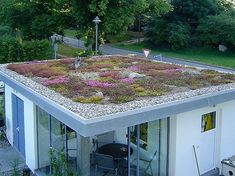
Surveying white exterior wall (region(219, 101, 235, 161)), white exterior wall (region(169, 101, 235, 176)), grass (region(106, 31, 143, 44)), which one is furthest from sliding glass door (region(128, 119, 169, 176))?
grass (region(106, 31, 143, 44))

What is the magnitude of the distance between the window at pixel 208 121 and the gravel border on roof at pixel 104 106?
795mm

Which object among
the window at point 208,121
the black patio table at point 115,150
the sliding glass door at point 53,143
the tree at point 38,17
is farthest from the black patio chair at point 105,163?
the tree at point 38,17

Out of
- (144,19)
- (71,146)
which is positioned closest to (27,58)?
(71,146)

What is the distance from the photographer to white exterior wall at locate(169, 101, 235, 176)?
10102mm

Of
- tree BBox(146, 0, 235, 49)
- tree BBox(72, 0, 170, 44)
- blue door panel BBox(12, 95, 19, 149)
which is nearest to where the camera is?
blue door panel BBox(12, 95, 19, 149)

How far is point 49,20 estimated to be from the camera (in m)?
32.2

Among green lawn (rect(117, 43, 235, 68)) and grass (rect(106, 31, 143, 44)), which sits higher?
grass (rect(106, 31, 143, 44))

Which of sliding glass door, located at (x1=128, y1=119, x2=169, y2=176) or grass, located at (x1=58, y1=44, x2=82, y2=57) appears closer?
sliding glass door, located at (x1=128, y1=119, x2=169, y2=176)

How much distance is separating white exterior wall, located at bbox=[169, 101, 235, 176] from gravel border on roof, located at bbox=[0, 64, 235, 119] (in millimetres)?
546

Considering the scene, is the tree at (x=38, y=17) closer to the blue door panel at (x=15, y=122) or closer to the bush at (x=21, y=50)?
the bush at (x=21, y=50)

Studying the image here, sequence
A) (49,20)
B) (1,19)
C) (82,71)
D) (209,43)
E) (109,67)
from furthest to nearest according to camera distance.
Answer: (209,43), (1,19), (49,20), (109,67), (82,71)

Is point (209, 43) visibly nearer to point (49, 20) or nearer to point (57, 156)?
point (49, 20)

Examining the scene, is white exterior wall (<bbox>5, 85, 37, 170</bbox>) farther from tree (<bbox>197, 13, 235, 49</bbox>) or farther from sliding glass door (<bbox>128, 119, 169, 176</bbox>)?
tree (<bbox>197, 13, 235, 49</bbox>)

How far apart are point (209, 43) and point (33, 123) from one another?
33270 mm
